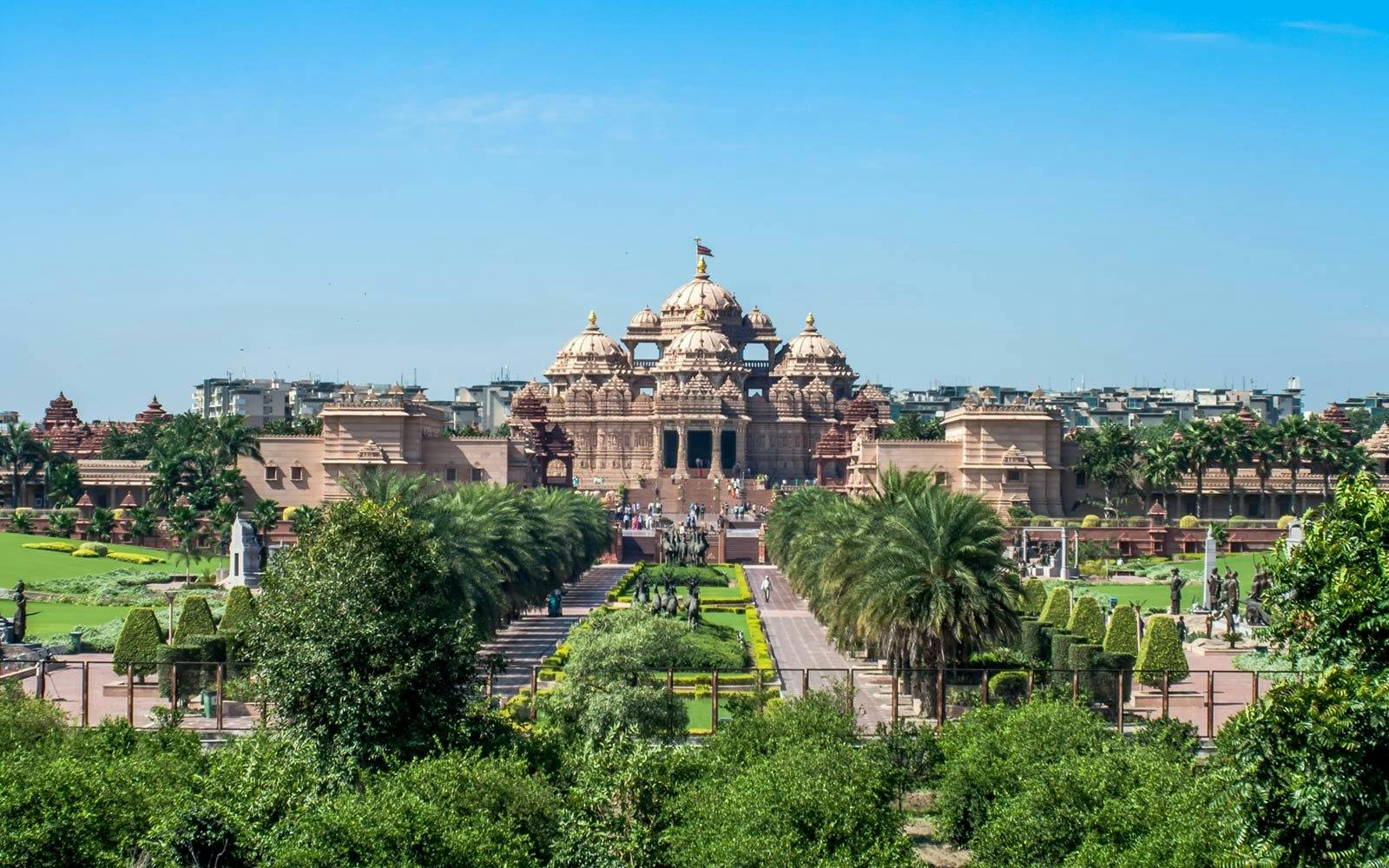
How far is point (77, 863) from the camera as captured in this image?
23234 millimetres

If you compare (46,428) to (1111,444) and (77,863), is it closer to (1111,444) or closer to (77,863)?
(1111,444)

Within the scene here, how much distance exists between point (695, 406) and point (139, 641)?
310 feet

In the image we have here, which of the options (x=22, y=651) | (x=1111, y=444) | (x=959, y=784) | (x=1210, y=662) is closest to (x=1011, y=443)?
(x=1111, y=444)

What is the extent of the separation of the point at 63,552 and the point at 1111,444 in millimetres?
51869

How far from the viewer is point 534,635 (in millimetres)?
53500

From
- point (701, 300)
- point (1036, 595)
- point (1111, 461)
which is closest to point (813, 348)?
point (701, 300)

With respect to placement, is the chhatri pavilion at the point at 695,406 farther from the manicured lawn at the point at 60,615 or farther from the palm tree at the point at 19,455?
the manicured lawn at the point at 60,615

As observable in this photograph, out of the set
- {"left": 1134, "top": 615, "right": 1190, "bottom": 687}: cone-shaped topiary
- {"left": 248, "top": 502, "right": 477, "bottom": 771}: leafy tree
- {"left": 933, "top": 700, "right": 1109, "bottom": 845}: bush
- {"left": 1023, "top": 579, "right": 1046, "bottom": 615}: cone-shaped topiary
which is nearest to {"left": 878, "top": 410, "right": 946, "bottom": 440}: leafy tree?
{"left": 1023, "top": 579, "right": 1046, "bottom": 615}: cone-shaped topiary

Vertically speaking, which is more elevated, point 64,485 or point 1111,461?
point 1111,461

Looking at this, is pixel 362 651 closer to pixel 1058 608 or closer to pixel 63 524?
pixel 1058 608

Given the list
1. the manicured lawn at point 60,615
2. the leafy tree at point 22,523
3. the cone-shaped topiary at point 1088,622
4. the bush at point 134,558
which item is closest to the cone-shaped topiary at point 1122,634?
the cone-shaped topiary at point 1088,622

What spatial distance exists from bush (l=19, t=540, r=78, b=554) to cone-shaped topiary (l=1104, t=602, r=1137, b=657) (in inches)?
1921

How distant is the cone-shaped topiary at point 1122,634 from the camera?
4219cm

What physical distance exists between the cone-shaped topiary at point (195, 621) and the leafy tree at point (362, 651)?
15.5 metres
